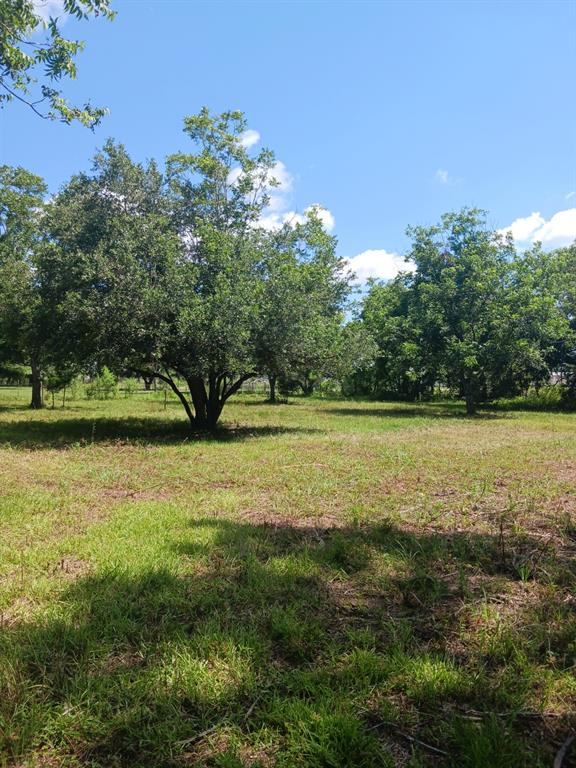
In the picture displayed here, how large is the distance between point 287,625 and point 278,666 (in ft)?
1.13

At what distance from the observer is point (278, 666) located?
265 centimetres

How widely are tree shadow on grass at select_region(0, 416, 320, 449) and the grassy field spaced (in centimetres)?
488

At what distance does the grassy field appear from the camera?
2.13m

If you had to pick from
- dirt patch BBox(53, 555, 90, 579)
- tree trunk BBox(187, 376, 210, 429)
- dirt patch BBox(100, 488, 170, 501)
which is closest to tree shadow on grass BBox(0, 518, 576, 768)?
dirt patch BBox(53, 555, 90, 579)

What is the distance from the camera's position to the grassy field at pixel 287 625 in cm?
213

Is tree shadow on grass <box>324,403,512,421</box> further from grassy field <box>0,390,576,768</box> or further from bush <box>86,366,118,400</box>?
bush <box>86,366,118,400</box>

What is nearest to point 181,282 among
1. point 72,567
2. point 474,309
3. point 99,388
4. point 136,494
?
point 136,494

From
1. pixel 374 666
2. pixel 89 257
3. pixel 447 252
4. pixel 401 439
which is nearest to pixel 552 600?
pixel 374 666

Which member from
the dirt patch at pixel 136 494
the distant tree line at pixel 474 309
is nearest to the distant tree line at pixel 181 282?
the dirt patch at pixel 136 494

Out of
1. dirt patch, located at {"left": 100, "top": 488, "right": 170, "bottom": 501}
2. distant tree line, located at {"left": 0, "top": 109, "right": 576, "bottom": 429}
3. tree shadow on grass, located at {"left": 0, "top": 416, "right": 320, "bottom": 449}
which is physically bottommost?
dirt patch, located at {"left": 100, "top": 488, "right": 170, "bottom": 501}

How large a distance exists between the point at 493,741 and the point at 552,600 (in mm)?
1680

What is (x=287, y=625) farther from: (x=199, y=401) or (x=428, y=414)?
(x=428, y=414)

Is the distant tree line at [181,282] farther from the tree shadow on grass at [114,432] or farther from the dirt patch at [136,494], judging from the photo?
the dirt patch at [136,494]

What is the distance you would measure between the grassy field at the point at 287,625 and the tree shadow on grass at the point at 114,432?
→ 4883mm
